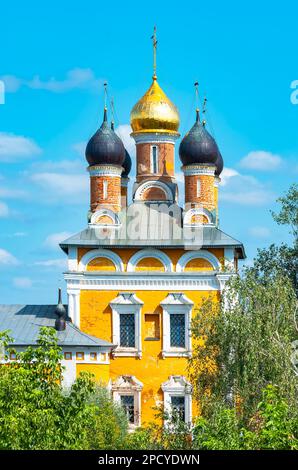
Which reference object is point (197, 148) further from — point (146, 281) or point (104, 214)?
point (146, 281)

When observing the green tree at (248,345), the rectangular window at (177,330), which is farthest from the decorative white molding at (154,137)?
the green tree at (248,345)

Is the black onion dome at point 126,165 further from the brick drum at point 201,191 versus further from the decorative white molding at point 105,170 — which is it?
the brick drum at point 201,191

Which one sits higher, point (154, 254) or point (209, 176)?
point (209, 176)

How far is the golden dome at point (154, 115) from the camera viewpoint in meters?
25.7

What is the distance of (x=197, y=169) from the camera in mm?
24875

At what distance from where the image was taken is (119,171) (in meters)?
24.9

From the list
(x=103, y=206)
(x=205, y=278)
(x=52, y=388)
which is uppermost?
(x=103, y=206)

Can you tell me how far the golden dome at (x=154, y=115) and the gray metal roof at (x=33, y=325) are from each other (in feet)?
14.0

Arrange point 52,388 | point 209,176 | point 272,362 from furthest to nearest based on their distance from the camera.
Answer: point 209,176 < point 272,362 < point 52,388

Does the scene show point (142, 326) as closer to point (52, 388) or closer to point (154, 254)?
point (154, 254)

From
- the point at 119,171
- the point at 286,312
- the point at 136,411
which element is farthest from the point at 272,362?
the point at 119,171

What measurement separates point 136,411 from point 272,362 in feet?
19.4

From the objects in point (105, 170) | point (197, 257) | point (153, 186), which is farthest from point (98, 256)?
point (153, 186)

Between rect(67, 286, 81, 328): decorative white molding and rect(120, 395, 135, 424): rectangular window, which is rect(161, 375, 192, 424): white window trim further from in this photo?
rect(67, 286, 81, 328): decorative white molding
